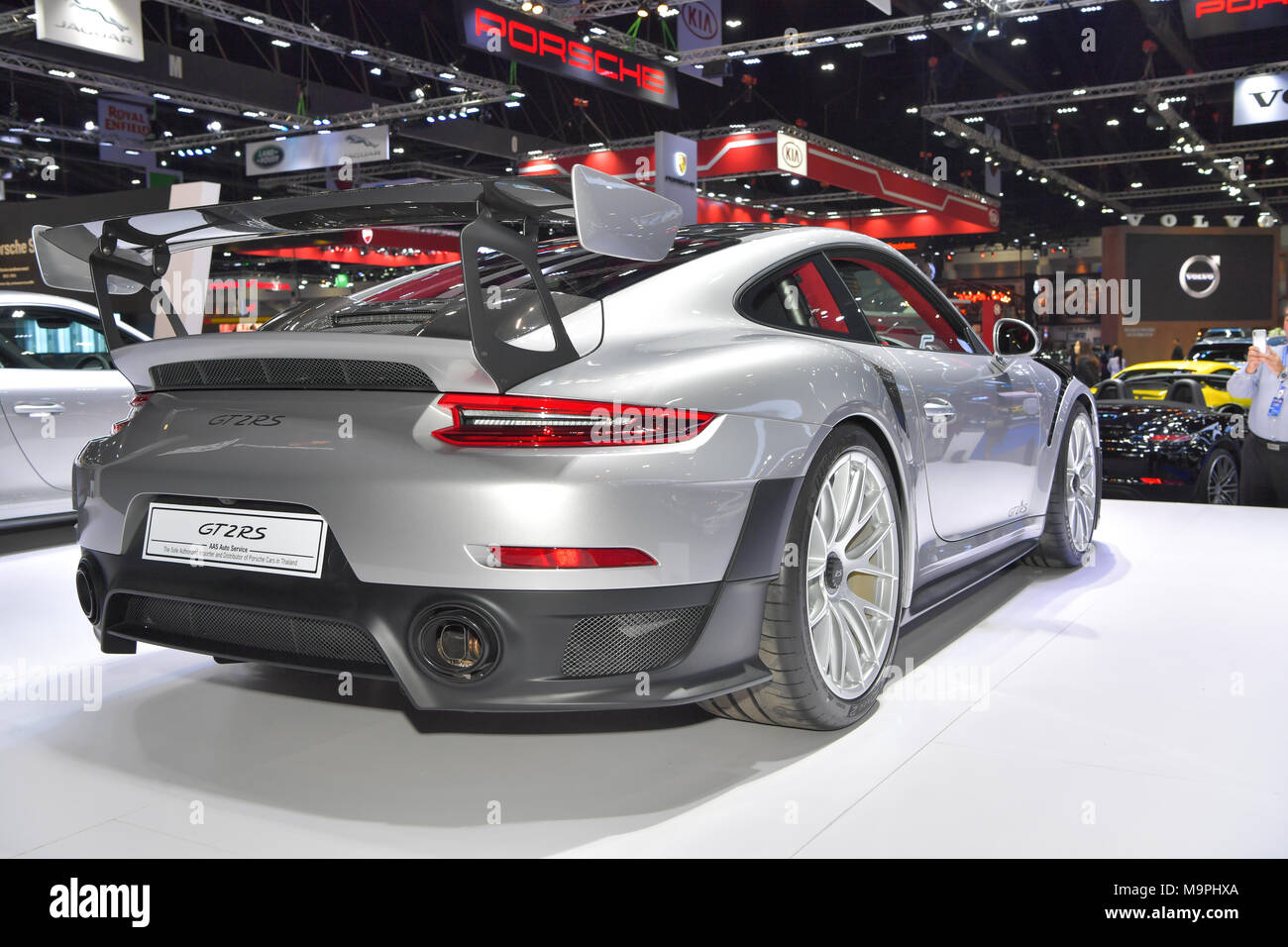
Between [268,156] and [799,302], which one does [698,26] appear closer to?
[268,156]

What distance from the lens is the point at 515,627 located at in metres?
1.85

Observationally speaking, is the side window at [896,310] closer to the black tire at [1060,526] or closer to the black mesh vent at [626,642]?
the black tire at [1060,526]

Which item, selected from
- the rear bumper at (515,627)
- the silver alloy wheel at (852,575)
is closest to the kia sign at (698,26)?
the silver alloy wheel at (852,575)

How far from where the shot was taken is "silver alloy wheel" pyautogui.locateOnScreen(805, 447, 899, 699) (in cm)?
232

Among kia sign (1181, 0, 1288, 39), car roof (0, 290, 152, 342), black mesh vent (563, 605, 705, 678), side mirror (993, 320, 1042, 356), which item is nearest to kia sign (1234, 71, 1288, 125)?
kia sign (1181, 0, 1288, 39)

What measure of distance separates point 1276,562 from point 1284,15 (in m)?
7.80

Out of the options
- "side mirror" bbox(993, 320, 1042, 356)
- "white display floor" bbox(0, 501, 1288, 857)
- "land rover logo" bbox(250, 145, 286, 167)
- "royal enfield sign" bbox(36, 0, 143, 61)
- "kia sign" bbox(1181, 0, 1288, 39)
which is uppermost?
"land rover logo" bbox(250, 145, 286, 167)

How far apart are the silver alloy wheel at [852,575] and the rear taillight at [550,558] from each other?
538mm

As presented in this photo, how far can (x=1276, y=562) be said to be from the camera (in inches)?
168

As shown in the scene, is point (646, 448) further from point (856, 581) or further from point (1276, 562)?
point (1276, 562)

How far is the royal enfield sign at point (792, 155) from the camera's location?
52.0 ft

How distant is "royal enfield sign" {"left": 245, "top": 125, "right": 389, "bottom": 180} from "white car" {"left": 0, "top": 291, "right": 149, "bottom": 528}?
492 inches

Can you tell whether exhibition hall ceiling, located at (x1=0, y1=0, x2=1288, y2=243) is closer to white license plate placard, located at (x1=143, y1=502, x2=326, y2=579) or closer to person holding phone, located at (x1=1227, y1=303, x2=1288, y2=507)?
person holding phone, located at (x1=1227, y1=303, x2=1288, y2=507)

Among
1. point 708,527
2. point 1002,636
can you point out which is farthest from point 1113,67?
point 708,527
